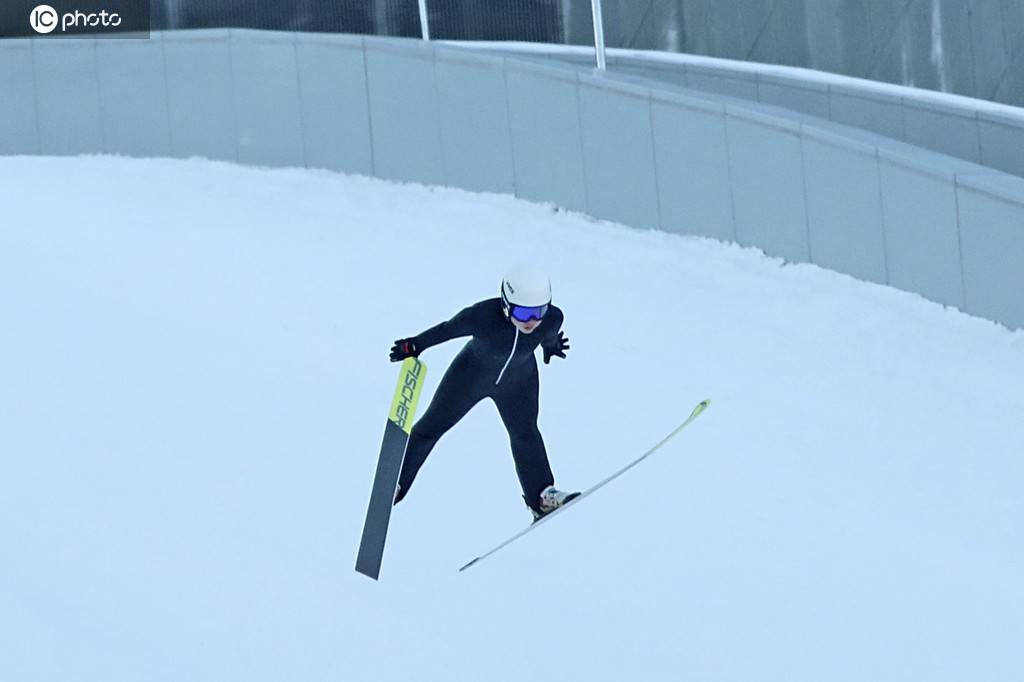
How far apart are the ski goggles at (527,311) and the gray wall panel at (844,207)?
3.24 m

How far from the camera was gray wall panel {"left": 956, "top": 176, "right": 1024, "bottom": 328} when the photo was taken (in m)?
7.93

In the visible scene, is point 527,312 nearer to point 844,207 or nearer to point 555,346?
point 555,346

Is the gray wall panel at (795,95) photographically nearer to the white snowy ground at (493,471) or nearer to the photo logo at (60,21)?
the white snowy ground at (493,471)

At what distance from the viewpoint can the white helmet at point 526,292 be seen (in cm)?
605

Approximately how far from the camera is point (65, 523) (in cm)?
643

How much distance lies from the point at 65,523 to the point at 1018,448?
13.8ft

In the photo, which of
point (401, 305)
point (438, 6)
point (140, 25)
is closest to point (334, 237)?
point (401, 305)

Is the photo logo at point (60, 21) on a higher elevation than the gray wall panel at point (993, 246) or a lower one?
higher

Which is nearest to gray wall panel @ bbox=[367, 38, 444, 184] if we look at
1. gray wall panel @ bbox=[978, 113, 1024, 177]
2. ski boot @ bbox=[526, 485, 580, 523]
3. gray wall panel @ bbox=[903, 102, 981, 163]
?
gray wall panel @ bbox=[903, 102, 981, 163]

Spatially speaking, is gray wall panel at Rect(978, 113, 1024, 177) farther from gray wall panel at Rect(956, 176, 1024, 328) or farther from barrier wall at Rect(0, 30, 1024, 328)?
gray wall panel at Rect(956, 176, 1024, 328)

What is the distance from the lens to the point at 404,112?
11367 mm

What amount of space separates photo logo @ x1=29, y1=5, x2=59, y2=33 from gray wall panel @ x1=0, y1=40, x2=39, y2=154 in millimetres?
319

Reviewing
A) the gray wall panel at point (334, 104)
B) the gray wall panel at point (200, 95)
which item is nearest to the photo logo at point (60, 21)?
the gray wall panel at point (200, 95)

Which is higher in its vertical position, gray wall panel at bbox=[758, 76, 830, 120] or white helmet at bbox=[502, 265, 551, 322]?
white helmet at bbox=[502, 265, 551, 322]
